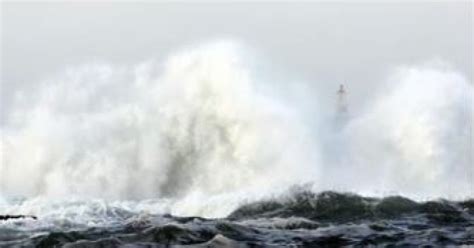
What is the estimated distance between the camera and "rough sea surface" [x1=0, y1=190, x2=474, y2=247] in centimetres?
1584

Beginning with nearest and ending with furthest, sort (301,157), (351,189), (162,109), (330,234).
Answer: (330,234) → (351,189) → (301,157) → (162,109)

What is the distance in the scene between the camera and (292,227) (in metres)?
18.0

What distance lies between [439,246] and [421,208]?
5.30 metres

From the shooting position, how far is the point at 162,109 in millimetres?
28250

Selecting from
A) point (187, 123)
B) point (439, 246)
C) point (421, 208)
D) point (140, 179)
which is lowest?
point (439, 246)

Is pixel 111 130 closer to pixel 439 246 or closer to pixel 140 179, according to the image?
pixel 140 179

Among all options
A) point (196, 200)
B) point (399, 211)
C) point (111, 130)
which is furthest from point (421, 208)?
point (111, 130)

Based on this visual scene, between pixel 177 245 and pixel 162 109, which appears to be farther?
pixel 162 109

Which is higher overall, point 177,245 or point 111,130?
point 111,130

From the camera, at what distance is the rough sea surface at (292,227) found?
623 inches

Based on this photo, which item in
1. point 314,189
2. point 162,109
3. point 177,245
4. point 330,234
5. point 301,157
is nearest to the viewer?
point 177,245

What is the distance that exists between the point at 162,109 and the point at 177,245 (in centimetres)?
1325

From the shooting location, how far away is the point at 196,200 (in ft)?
73.7

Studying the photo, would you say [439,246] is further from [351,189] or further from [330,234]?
[351,189]
